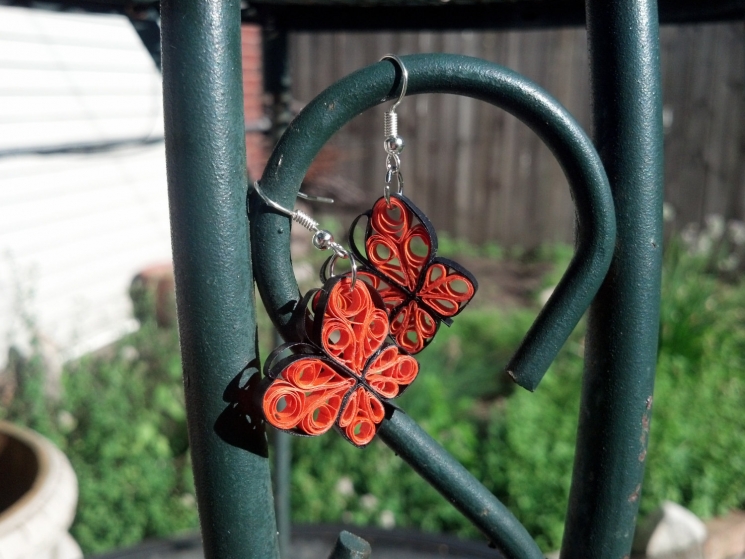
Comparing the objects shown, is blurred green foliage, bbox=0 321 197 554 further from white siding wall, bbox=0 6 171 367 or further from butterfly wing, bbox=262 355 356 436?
butterfly wing, bbox=262 355 356 436

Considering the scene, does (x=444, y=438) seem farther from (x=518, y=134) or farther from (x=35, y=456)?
(x=518, y=134)

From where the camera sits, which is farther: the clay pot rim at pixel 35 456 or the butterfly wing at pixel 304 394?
the clay pot rim at pixel 35 456

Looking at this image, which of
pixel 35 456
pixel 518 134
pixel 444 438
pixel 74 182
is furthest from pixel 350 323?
pixel 518 134

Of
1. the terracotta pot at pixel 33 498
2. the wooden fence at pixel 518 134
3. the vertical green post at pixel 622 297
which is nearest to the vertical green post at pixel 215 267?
the vertical green post at pixel 622 297

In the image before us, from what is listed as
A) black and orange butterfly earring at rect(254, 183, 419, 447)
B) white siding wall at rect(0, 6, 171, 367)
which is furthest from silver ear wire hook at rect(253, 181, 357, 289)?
white siding wall at rect(0, 6, 171, 367)

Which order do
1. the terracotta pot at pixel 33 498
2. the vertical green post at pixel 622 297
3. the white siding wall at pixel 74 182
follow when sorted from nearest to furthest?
1. the vertical green post at pixel 622 297
2. the terracotta pot at pixel 33 498
3. the white siding wall at pixel 74 182

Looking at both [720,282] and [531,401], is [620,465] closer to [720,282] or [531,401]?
[531,401]

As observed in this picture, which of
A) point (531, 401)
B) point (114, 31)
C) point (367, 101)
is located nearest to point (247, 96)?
point (114, 31)

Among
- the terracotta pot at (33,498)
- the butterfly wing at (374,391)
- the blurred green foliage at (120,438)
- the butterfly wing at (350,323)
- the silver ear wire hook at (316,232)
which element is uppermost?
the silver ear wire hook at (316,232)

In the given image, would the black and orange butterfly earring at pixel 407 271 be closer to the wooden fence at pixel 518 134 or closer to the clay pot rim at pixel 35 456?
the clay pot rim at pixel 35 456
